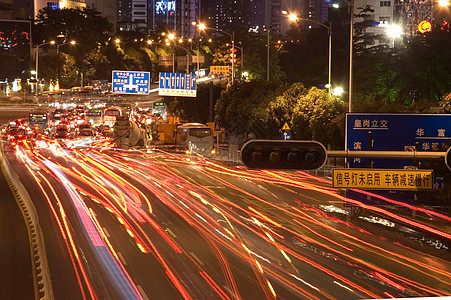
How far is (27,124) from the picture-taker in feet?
315

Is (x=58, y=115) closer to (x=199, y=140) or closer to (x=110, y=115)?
(x=110, y=115)

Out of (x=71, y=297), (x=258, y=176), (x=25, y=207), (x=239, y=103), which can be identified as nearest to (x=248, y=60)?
(x=239, y=103)

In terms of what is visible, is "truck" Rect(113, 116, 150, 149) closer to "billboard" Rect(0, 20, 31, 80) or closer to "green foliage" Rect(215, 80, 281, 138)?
"green foliage" Rect(215, 80, 281, 138)

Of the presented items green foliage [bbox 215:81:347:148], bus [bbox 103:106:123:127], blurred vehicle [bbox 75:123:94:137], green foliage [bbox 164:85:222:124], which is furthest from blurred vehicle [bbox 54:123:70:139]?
green foliage [bbox 215:81:347:148]

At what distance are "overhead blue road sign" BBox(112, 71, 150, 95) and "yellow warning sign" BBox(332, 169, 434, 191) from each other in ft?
181

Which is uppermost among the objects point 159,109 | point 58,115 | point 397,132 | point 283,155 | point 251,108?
point 251,108

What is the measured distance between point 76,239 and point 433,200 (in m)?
14.2

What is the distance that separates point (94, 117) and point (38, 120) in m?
12.4

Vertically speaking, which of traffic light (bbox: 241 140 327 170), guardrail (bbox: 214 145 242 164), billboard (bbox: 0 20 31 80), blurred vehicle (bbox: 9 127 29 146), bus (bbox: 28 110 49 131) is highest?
billboard (bbox: 0 20 31 80)

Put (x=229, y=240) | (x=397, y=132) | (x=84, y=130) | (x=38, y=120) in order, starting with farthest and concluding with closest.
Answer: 1. (x=38, y=120)
2. (x=84, y=130)
3. (x=229, y=240)
4. (x=397, y=132)

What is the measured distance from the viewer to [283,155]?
44.8ft

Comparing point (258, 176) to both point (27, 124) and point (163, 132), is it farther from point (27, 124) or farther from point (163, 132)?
point (27, 124)

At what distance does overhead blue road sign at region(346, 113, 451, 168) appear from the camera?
22031 millimetres

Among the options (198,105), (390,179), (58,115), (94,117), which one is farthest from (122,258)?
(94,117)
